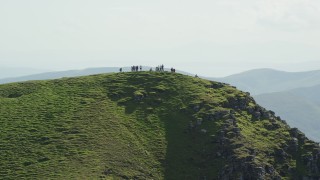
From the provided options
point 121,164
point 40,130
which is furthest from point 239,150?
point 40,130

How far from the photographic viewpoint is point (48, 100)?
136125mm

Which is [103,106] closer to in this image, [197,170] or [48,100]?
[48,100]

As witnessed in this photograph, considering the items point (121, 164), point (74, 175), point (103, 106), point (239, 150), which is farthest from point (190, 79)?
point (74, 175)

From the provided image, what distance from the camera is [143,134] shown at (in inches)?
4739

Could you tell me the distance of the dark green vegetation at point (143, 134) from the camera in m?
106

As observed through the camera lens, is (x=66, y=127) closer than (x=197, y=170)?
No

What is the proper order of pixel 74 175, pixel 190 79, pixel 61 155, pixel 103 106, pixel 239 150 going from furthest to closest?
pixel 190 79 → pixel 103 106 → pixel 239 150 → pixel 61 155 → pixel 74 175

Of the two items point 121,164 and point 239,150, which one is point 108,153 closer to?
point 121,164

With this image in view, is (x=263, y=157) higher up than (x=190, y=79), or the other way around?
(x=190, y=79)

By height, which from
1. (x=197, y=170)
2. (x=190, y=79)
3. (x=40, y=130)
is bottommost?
(x=197, y=170)

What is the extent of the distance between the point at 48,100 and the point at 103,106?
17.8 meters

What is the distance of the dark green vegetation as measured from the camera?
105750mm

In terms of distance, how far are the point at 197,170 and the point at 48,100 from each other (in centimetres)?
5310

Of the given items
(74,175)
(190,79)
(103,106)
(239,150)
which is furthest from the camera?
(190,79)
